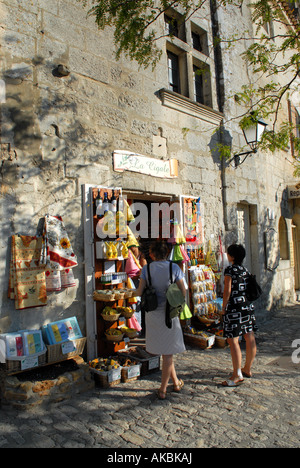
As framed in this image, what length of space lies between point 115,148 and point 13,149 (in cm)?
150

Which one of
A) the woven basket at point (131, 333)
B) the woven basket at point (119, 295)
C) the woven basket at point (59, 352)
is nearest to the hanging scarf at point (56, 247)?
the woven basket at point (119, 295)

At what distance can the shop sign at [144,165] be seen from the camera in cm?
495

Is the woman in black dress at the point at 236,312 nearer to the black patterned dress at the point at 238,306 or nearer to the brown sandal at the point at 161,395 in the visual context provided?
the black patterned dress at the point at 238,306

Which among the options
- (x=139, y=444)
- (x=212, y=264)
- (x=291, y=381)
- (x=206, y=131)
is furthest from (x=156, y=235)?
(x=139, y=444)

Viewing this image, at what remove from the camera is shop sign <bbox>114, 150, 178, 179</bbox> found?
4945 millimetres

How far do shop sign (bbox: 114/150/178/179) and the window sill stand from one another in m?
0.98

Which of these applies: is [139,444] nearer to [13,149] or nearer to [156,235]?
[13,149]

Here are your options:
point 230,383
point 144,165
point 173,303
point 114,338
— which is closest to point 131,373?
point 114,338

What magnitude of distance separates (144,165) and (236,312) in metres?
2.62

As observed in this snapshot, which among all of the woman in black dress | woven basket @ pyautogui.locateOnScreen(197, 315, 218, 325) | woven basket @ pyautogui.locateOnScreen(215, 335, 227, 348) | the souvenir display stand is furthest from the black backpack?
woven basket @ pyautogui.locateOnScreen(197, 315, 218, 325)

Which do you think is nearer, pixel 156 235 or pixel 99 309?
pixel 99 309

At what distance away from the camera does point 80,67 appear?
458 centimetres

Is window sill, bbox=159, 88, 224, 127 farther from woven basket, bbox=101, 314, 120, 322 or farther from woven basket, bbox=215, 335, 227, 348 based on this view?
woven basket, bbox=215, 335, 227, 348

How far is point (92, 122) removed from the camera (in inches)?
183
